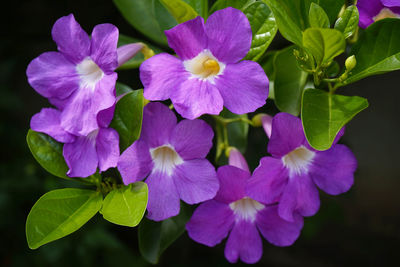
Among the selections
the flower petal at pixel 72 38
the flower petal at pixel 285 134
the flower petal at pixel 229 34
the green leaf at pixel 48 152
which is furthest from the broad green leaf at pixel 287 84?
the green leaf at pixel 48 152

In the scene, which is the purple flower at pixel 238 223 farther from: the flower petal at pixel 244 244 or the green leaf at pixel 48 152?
the green leaf at pixel 48 152

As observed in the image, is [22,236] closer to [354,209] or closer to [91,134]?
[91,134]

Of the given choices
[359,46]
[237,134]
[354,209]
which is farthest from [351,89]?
[359,46]

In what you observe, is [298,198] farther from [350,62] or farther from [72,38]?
[72,38]

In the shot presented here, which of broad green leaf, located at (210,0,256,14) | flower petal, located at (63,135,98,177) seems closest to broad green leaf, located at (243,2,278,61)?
broad green leaf, located at (210,0,256,14)

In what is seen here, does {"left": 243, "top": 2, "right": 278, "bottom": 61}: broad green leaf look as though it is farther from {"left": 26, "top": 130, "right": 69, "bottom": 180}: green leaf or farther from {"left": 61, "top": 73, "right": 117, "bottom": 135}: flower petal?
{"left": 26, "top": 130, "right": 69, "bottom": 180}: green leaf

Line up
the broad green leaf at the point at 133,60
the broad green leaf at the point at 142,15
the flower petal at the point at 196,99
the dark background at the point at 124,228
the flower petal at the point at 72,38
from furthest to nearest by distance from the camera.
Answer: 1. the dark background at the point at 124,228
2. the broad green leaf at the point at 142,15
3. the broad green leaf at the point at 133,60
4. the flower petal at the point at 72,38
5. the flower petal at the point at 196,99

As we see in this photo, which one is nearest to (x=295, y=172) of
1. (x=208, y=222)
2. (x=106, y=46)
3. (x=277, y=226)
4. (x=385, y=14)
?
(x=277, y=226)
